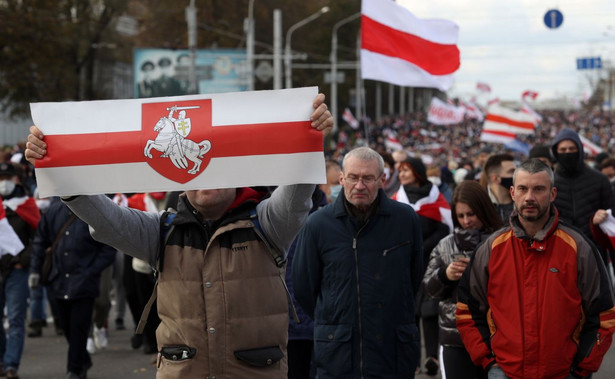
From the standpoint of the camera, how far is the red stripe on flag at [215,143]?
4434 mm

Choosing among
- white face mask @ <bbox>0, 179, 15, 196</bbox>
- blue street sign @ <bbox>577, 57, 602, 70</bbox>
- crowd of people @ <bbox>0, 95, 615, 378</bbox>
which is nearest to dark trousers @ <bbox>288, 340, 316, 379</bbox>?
crowd of people @ <bbox>0, 95, 615, 378</bbox>

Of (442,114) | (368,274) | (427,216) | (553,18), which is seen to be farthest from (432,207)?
(442,114)

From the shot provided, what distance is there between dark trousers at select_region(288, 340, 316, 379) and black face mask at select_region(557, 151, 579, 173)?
9.50 feet

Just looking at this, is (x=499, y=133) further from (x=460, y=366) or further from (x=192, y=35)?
(x=460, y=366)

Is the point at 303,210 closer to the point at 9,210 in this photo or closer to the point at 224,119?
the point at 224,119

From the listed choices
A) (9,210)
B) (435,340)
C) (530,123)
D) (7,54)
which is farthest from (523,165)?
(7,54)

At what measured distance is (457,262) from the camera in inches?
230

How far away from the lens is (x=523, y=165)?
210 inches

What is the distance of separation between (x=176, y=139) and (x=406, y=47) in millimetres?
6425

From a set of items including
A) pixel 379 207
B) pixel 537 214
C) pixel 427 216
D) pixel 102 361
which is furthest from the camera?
pixel 102 361

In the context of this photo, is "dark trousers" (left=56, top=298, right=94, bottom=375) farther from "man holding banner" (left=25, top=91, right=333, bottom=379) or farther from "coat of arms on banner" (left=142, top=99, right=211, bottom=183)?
"coat of arms on banner" (left=142, top=99, right=211, bottom=183)

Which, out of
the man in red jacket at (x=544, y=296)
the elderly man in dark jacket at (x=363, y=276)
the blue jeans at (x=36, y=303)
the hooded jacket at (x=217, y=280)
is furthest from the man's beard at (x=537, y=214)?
the blue jeans at (x=36, y=303)

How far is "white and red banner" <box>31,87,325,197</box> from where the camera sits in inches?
173

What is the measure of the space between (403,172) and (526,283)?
449cm
